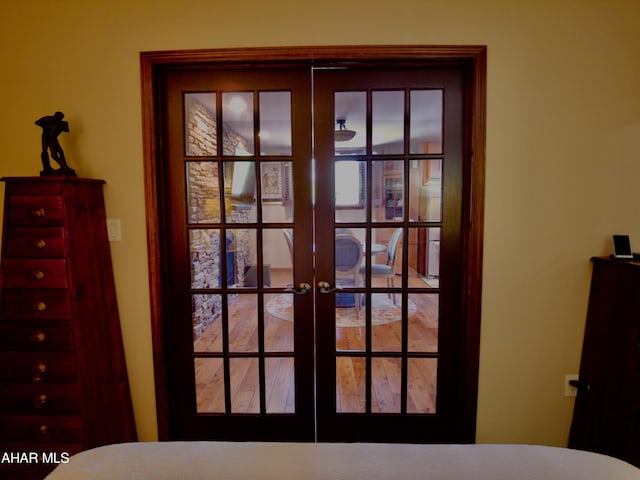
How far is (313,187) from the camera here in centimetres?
179

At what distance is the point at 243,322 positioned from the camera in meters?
1.89

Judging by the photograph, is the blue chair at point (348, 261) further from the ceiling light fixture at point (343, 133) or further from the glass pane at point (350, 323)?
the ceiling light fixture at point (343, 133)

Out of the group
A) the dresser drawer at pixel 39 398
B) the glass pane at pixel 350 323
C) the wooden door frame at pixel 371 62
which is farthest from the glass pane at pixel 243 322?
the dresser drawer at pixel 39 398

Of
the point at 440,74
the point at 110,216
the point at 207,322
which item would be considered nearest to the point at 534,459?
the point at 207,322

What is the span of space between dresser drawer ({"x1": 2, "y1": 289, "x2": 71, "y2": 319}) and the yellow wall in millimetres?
305

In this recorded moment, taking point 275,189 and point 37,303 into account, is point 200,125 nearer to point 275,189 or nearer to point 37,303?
point 275,189

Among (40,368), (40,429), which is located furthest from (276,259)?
(40,429)

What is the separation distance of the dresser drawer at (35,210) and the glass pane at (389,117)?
5.35ft

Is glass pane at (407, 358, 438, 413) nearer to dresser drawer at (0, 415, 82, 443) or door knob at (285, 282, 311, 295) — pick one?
door knob at (285, 282, 311, 295)

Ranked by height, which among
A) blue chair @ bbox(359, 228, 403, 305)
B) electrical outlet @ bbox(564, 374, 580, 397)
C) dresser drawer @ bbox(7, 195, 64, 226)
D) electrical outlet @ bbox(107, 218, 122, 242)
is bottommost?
electrical outlet @ bbox(564, 374, 580, 397)

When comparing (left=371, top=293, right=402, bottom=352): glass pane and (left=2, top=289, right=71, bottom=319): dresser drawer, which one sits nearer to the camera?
(left=2, top=289, right=71, bottom=319): dresser drawer

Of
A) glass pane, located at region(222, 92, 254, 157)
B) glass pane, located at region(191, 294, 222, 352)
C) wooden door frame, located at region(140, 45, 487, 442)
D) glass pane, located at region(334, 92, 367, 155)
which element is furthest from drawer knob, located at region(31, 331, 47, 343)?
glass pane, located at region(334, 92, 367, 155)

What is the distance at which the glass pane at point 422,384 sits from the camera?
186 centimetres

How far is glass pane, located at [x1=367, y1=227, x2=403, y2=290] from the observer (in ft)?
6.00
